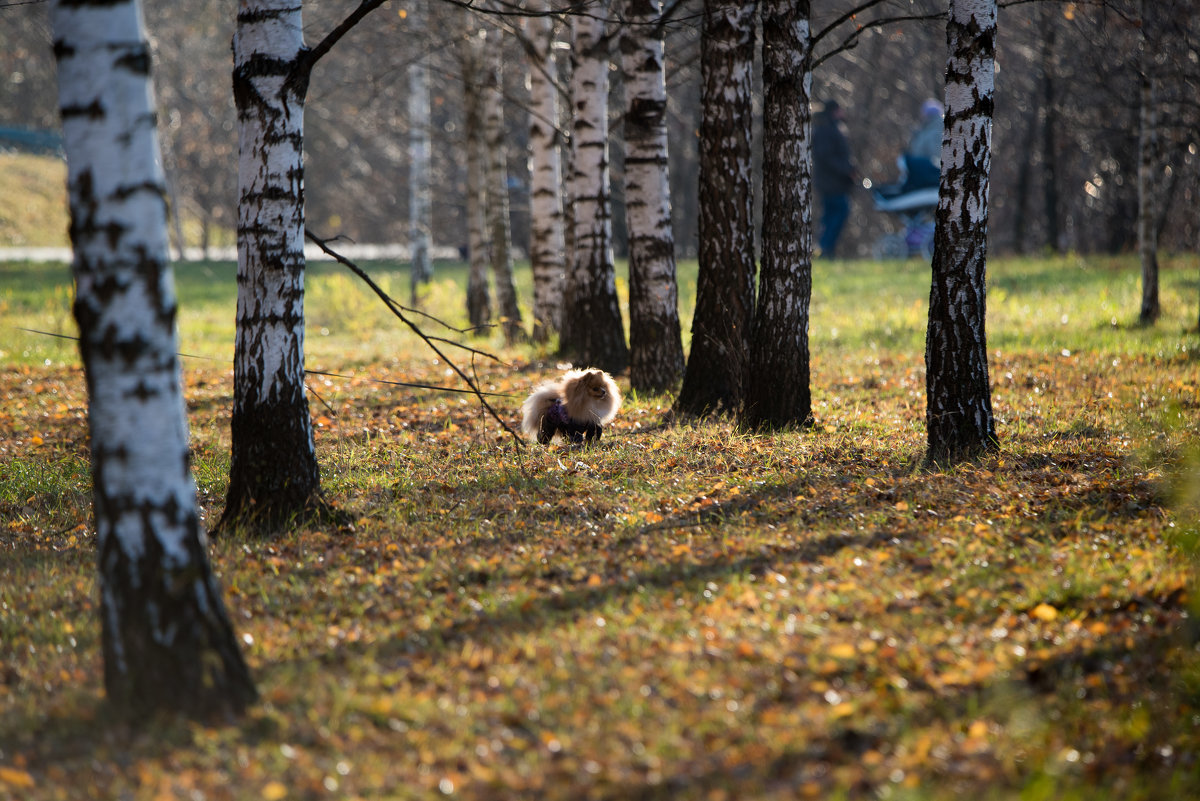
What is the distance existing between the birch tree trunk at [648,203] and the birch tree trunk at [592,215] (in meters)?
1.21

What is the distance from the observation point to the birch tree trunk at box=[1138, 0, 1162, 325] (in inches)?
518

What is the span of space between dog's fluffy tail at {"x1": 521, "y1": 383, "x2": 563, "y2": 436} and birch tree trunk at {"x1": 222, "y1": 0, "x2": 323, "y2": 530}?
236 centimetres

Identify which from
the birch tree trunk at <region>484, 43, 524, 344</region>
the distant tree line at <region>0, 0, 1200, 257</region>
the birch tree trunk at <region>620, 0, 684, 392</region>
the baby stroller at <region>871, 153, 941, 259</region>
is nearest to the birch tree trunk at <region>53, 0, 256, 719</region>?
the birch tree trunk at <region>620, 0, 684, 392</region>

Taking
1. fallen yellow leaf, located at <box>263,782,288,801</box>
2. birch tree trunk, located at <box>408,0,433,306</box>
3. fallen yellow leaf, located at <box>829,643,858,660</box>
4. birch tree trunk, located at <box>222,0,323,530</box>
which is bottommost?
fallen yellow leaf, located at <box>263,782,288,801</box>

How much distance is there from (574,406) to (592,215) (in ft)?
13.3

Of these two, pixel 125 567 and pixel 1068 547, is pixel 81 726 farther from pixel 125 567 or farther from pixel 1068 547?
pixel 1068 547

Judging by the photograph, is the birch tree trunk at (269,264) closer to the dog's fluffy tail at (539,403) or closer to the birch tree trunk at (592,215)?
the dog's fluffy tail at (539,403)

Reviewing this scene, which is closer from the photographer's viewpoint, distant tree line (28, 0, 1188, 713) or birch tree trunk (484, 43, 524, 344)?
distant tree line (28, 0, 1188, 713)

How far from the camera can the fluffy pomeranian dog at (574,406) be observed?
25.2 ft

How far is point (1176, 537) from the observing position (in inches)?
184

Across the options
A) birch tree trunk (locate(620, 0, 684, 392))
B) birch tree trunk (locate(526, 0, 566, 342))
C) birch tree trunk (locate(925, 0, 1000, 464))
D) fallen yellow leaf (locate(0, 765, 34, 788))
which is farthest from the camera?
birch tree trunk (locate(526, 0, 566, 342))

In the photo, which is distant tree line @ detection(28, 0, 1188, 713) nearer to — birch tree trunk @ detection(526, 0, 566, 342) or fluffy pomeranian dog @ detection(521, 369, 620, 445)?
birch tree trunk @ detection(526, 0, 566, 342)

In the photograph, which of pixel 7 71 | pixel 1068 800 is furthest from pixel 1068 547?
pixel 7 71

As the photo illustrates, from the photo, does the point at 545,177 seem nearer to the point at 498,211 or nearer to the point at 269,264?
the point at 498,211
